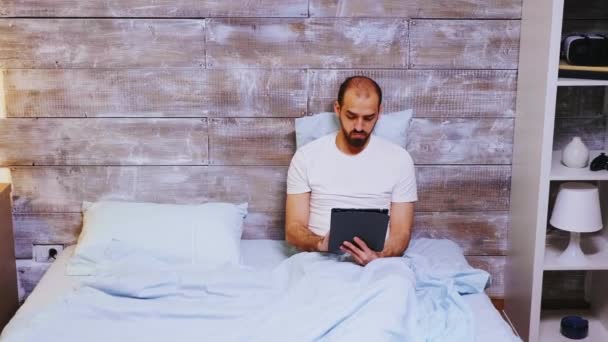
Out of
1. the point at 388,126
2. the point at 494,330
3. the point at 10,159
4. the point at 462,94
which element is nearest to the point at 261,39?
the point at 388,126

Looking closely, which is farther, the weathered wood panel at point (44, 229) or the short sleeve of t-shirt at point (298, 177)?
the weathered wood panel at point (44, 229)

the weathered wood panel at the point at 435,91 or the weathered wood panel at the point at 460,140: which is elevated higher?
the weathered wood panel at the point at 435,91

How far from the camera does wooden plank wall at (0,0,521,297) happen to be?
2.60 m

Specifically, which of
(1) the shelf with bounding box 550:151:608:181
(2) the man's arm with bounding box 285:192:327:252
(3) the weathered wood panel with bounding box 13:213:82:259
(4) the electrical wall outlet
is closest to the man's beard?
(2) the man's arm with bounding box 285:192:327:252

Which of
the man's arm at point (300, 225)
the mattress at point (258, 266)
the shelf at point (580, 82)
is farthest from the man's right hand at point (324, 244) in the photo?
the shelf at point (580, 82)

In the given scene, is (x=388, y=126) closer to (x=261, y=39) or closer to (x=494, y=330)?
(x=261, y=39)

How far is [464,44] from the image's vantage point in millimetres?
2654

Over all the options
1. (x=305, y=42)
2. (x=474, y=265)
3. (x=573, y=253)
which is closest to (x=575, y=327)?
(x=573, y=253)

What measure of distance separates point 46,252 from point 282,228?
0.91 m

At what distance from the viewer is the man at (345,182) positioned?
2412 mm

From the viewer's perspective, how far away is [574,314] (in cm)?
285

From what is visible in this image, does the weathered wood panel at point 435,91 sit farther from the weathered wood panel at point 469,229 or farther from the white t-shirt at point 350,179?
the weathered wood panel at point 469,229

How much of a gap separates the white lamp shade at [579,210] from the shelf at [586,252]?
0.13 m

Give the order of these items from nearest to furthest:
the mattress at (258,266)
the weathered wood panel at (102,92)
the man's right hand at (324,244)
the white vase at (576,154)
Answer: the mattress at (258,266) < the man's right hand at (324,244) < the white vase at (576,154) < the weathered wood panel at (102,92)
